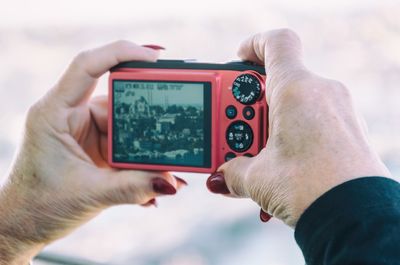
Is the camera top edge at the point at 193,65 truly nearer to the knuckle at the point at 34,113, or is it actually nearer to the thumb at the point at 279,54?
the thumb at the point at 279,54

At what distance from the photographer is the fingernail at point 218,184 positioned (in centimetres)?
92

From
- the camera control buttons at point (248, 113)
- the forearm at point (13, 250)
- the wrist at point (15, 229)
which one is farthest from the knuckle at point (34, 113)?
the camera control buttons at point (248, 113)

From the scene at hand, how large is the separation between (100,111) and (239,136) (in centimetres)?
Result: 25

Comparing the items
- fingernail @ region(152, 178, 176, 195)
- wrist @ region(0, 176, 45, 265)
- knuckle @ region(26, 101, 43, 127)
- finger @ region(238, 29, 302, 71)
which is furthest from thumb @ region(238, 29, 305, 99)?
wrist @ region(0, 176, 45, 265)

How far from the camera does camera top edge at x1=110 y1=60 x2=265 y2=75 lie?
→ 948 millimetres

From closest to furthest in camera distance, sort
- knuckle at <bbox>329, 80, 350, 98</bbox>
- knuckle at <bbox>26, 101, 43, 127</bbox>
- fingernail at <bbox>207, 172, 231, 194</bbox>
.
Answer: knuckle at <bbox>329, 80, 350, 98</bbox>, fingernail at <bbox>207, 172, 231, 194</bbox>, knuckle at <bbox>26, 101, 43, 127</bbox>

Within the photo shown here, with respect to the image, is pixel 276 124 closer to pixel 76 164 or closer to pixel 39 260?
pixel 76 164

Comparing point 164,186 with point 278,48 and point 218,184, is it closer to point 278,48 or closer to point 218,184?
point 218,184

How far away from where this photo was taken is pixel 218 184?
36.4 inches

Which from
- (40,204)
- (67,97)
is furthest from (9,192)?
(67,97)

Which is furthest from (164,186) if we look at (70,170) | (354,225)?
(354,225)

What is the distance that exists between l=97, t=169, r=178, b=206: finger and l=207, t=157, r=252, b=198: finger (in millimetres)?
82

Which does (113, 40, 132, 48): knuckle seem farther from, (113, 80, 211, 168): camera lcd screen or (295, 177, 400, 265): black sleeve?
(295, 177, 400, 265): black sleeve

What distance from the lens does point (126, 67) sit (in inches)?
39.1
